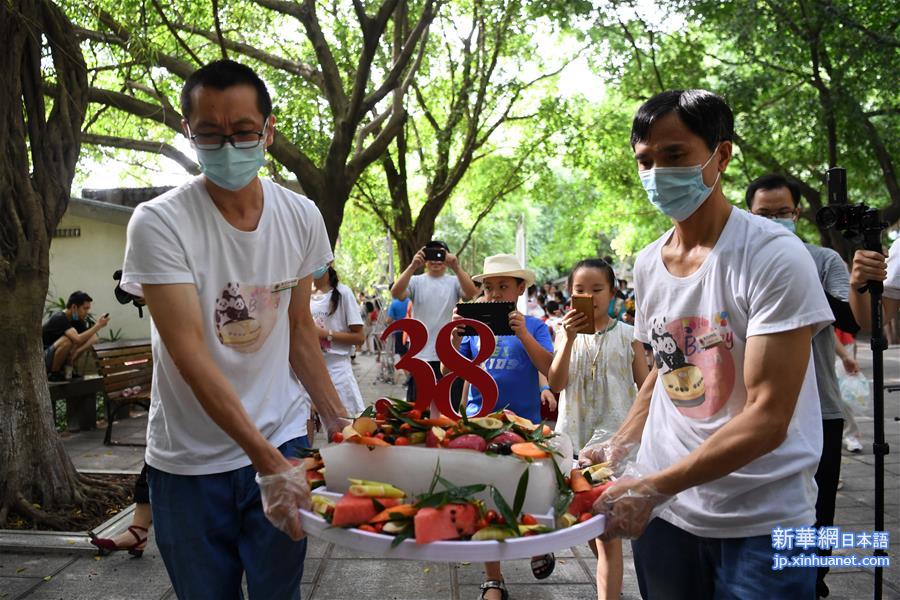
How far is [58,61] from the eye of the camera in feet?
18.6

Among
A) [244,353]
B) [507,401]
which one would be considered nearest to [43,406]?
[507,401]

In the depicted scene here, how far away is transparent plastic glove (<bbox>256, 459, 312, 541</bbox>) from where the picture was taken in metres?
1.99

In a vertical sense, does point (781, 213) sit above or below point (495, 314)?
above

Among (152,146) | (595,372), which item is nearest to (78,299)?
(152,146)

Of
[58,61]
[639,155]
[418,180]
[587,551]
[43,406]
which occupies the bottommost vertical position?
[587,551]

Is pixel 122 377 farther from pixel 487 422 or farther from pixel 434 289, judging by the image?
pixel 487 422

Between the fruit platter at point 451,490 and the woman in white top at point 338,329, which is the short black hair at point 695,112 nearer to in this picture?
the fruit platter at point 451,490

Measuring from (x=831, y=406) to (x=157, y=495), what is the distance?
10.2 ft

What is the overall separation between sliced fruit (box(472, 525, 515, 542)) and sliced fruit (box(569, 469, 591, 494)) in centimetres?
37

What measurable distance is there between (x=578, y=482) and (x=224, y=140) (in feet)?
4.84

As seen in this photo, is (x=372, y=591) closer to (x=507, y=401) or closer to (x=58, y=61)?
(x=507, y=401)

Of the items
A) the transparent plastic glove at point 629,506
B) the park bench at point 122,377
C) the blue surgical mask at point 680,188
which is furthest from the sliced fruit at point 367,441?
the park bench at point 122,377

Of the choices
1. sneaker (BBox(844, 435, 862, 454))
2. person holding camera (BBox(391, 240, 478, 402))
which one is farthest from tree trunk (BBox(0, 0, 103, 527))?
sneaker (BBox(844, 435, 862, 454))

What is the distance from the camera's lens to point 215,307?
227 centimetres
